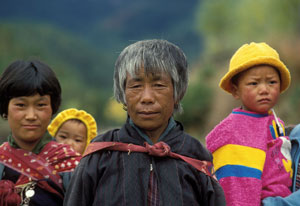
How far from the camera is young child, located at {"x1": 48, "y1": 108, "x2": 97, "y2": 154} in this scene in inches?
172

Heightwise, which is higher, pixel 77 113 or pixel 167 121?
pixel 77 113

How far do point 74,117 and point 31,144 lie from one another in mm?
1256

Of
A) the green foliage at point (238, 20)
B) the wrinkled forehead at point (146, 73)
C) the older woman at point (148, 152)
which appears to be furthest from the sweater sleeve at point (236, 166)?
the green foliage at point (238, 20)

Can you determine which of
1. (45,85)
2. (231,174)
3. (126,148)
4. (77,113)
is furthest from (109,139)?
(77,113)

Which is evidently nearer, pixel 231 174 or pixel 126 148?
pixel 126 148

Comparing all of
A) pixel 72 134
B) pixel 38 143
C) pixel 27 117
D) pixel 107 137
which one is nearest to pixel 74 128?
pixel 72 134

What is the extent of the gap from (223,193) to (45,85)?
1551 mm

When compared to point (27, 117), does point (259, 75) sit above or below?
above

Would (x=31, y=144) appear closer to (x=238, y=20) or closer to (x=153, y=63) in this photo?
(x=153, y=63)

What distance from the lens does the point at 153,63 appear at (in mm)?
2744

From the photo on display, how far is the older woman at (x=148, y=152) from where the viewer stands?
8.65 feet

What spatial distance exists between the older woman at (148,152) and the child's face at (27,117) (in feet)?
1.83

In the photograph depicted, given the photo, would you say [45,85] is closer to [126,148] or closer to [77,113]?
[126,148]

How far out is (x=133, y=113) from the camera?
279 centimetres
